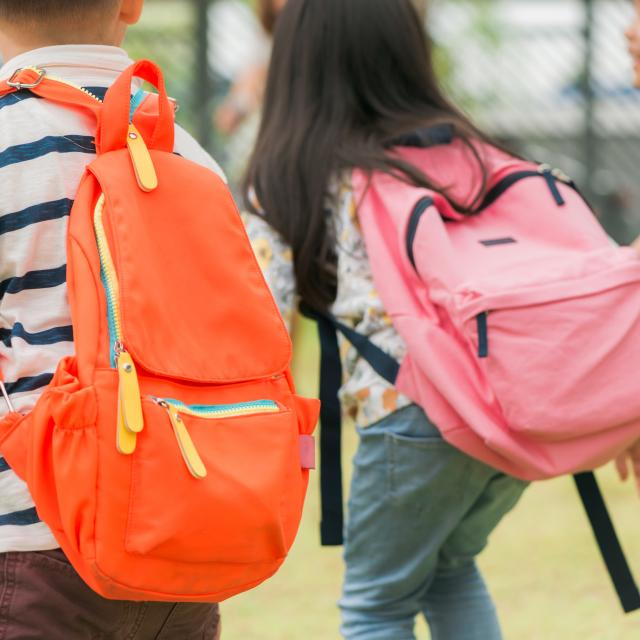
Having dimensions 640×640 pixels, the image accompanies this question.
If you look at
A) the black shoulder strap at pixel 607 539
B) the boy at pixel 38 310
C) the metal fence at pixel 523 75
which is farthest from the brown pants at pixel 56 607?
the metal fence at pixel 523 75

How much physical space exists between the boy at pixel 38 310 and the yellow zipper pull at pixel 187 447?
0.62 feet

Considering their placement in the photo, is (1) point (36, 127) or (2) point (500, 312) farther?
(2) point (500, 312)

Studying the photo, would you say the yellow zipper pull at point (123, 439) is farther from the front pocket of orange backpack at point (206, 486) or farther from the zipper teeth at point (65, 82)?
the zipper teeth at point (65, 82)

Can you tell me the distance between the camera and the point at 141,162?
179 cm

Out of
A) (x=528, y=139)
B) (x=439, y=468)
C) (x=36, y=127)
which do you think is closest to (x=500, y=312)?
(x=439, y=468)

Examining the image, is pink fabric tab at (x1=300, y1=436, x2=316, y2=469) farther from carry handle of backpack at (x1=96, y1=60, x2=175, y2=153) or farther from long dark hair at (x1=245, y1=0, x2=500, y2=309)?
long dark hair at (x1=245, y1=0, x2=500, y2=309)

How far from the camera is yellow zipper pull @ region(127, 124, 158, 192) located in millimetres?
1771

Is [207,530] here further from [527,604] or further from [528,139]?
[528,139]

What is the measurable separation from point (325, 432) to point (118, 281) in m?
1.12

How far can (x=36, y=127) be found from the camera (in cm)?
178

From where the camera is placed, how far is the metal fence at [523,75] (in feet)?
27.9

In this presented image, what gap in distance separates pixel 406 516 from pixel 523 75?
7.33 m

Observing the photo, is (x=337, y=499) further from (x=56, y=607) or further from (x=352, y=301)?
(x=56, y=607)

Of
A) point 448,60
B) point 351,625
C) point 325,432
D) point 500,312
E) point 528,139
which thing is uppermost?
point 500,312
